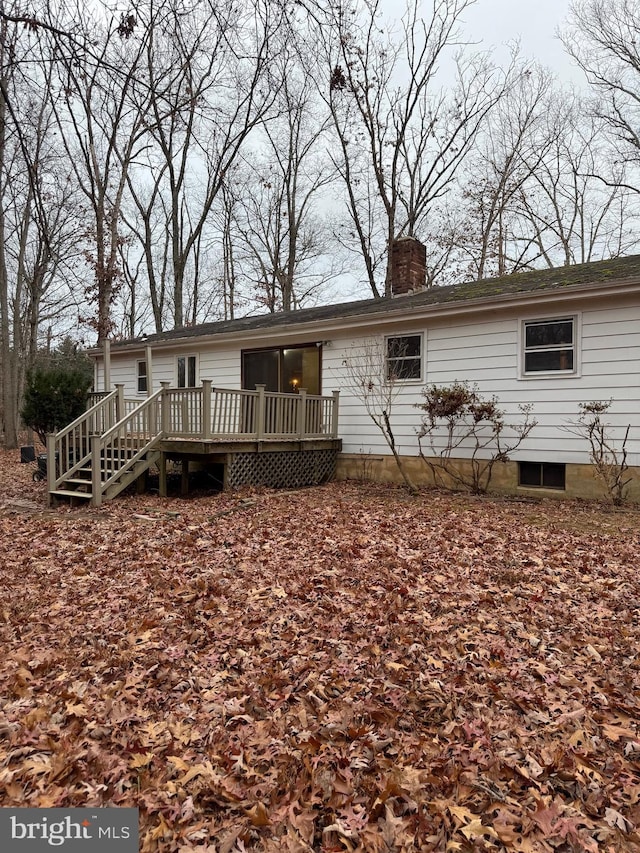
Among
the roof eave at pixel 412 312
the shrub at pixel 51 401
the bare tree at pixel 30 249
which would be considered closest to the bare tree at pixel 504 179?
the roof eave at pixel 412 312

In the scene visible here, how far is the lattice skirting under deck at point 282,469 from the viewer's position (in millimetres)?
9555

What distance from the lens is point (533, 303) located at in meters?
8.76

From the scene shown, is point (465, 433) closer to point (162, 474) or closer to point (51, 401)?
point (162, 474)

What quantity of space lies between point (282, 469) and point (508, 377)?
179 inches

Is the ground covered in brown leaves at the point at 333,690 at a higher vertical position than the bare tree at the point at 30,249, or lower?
lower

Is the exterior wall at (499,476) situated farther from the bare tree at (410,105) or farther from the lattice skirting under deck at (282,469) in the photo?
the bare tree at (410,105)

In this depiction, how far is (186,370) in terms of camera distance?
14.1 meters

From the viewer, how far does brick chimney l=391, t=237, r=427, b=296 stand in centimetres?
1319

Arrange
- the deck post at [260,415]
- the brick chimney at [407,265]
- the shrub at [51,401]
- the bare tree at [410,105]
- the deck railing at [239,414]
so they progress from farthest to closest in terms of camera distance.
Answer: the bare tree at [410,105], the brick chimney at [407,265], the shrub at [51,401], the deck post at [260,415], the deck railing at [239,414]

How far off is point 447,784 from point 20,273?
78.1 ft

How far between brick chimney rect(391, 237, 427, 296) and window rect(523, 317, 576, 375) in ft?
15.4

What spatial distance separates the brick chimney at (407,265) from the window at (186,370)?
5664 mm

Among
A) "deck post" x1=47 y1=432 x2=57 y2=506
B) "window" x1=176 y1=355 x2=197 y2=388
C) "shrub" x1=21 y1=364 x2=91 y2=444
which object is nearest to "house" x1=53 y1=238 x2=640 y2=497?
"window" x1=176 y1=355 x2=197 y2=388

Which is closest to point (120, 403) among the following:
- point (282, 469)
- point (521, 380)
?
point (282, 469)
